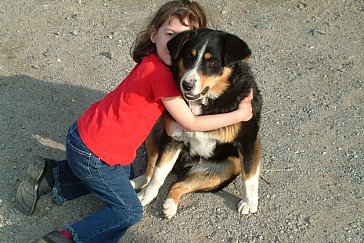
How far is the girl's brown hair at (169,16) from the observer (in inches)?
138

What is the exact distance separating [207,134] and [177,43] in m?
0.78

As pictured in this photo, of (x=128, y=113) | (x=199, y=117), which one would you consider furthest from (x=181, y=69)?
(x=128, y=113)

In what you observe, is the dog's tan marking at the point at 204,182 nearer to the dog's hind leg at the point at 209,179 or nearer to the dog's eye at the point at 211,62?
the dog's hind leg at the point at 209,179

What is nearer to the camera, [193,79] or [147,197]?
[193,79]

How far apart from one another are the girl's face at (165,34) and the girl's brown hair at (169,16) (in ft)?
0.10

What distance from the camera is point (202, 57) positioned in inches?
129

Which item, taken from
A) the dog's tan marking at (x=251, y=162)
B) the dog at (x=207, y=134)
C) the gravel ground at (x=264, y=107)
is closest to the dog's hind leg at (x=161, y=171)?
the dog at (x=207, y=134)

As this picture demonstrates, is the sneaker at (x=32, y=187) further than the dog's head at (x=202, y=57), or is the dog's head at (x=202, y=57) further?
the sneaker at (x=32, y=187)

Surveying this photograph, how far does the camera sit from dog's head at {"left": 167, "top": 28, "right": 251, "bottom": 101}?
323cm

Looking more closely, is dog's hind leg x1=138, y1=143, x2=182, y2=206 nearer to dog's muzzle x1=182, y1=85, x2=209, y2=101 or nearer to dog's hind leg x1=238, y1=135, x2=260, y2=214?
dog's hind leg x1=238, y1=135, x2=260, y2=214

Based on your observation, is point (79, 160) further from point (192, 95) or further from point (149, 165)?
point (192, 95)

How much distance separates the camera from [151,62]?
3387 mm

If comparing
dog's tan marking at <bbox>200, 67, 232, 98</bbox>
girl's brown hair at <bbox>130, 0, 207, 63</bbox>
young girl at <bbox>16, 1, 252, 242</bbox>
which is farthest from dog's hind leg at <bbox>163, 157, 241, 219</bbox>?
girl's brown hair at <bbox>130, 0, 207, 63</bbox>

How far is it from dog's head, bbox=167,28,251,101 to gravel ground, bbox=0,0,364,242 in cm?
123
